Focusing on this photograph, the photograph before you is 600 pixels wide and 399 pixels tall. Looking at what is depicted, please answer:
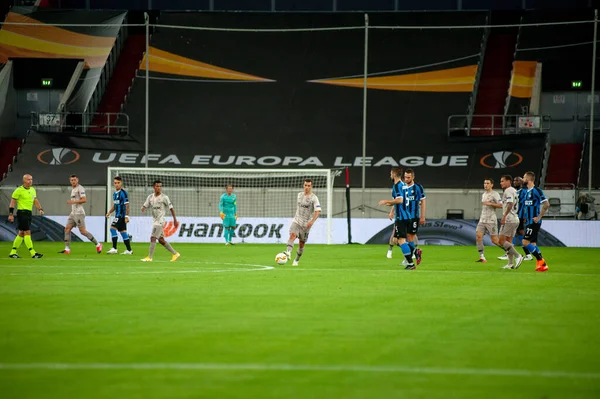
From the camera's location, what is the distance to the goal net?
116 ft

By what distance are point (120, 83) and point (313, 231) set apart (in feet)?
60.1

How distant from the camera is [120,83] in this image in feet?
162

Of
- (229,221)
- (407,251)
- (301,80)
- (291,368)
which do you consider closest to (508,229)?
(407,251)

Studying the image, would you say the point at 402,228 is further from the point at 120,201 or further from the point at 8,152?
the point at 8,152

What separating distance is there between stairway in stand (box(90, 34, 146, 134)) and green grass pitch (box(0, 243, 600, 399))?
97.0 ft

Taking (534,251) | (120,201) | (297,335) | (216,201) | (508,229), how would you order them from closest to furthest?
(297,335) → (534,251) → (508,229) → (120,201) → (216,201)

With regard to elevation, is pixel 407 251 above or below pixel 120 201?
below

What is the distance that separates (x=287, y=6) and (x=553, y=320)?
44757 millimetres

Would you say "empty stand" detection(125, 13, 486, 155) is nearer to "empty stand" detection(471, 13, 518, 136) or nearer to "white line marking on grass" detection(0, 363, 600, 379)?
"empty stand" detection(471, 13, 518, 136)

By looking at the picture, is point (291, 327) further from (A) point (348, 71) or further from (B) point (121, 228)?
(A) point (348, 71)

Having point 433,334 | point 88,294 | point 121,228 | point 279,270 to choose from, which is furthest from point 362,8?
point 433,334

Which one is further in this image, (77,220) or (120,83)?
(120,83)

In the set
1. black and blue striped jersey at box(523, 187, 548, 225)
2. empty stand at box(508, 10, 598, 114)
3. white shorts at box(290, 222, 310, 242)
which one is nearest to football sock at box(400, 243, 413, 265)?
white shorts at box(290, 222, 310, 242)

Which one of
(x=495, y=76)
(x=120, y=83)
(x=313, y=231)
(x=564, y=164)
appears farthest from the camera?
(x=120, y=83)
